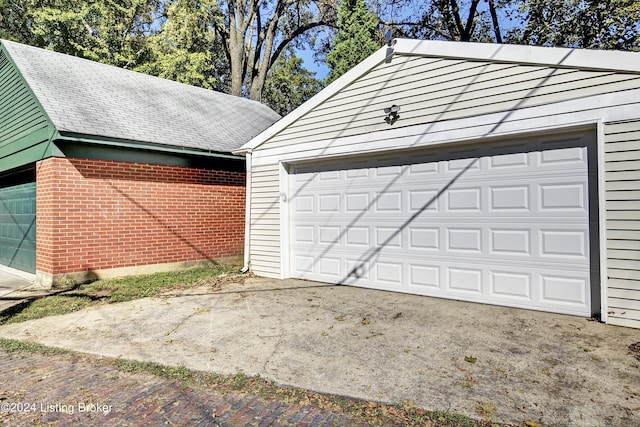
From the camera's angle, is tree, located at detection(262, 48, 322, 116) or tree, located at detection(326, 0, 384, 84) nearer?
tree, located at detection(326, 0, 384, 84)

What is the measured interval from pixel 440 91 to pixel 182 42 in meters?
22.0

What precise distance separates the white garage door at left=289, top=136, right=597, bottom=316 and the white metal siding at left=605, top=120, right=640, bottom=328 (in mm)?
287

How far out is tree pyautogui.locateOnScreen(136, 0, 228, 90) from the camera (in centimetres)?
2184

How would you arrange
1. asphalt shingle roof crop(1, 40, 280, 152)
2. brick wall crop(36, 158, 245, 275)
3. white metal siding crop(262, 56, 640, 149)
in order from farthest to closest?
asphalt shingle roof crop(1, 40, 280, 152)
brick wall crop(36, 158, 245, 275)
white metal siding crop(262, 56, 640, 149)

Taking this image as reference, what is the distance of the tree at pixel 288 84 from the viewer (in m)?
29.1

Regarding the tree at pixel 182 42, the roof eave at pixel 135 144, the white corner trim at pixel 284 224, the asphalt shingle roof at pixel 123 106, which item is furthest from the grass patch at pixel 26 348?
the tree at pixel 182 42

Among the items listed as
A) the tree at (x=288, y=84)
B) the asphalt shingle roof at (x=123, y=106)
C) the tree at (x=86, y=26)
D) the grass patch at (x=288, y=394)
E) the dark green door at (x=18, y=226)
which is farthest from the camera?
the tree at (x=288, y=84)

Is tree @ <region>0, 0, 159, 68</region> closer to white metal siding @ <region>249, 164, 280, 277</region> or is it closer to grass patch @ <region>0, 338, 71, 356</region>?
white metal siding @ <region>249, 164, 280, 277</region>

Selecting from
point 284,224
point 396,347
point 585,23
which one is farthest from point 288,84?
point 396,347

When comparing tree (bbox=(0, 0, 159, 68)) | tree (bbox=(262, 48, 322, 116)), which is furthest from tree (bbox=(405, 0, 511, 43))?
tree (bbox=(0, 0, 159, 68))

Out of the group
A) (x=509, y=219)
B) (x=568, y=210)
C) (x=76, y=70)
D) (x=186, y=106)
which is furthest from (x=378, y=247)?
(x=76, y=70)

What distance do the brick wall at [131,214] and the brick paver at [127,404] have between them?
14.4 ft

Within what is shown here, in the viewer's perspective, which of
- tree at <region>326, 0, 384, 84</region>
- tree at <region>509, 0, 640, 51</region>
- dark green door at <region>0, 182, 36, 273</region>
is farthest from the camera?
tree at <region>326, 0, 384, 84</region>

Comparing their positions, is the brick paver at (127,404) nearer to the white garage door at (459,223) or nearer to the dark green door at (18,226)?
the white garage door at (459,223)
